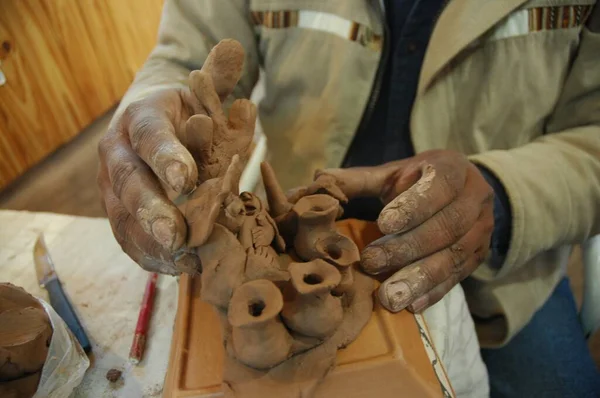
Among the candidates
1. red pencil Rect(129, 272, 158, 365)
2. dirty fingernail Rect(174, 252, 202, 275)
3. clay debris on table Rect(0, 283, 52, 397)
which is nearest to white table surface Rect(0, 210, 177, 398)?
red pencil Rect(129, 272, 158, 365)

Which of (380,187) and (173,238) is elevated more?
(173,238)

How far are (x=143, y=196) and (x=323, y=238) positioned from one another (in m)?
0.26

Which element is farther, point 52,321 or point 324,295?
point 52,321

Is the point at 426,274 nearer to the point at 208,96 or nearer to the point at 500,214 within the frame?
the point at 500,214

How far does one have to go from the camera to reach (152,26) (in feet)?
7.35

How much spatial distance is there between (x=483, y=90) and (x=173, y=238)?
0.75 metres

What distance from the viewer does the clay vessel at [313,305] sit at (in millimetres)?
579

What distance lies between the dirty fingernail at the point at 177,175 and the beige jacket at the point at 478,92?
397mm

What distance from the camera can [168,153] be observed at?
604 millimetres

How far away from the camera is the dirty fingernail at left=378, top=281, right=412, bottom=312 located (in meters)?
0.70

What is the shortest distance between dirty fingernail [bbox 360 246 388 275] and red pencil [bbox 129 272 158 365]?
1.64 feet

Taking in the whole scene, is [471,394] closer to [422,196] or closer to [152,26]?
[422,196]

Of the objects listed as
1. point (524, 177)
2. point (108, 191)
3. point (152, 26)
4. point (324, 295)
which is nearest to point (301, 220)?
point (324, 295)

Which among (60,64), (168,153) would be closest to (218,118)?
(168,153)
